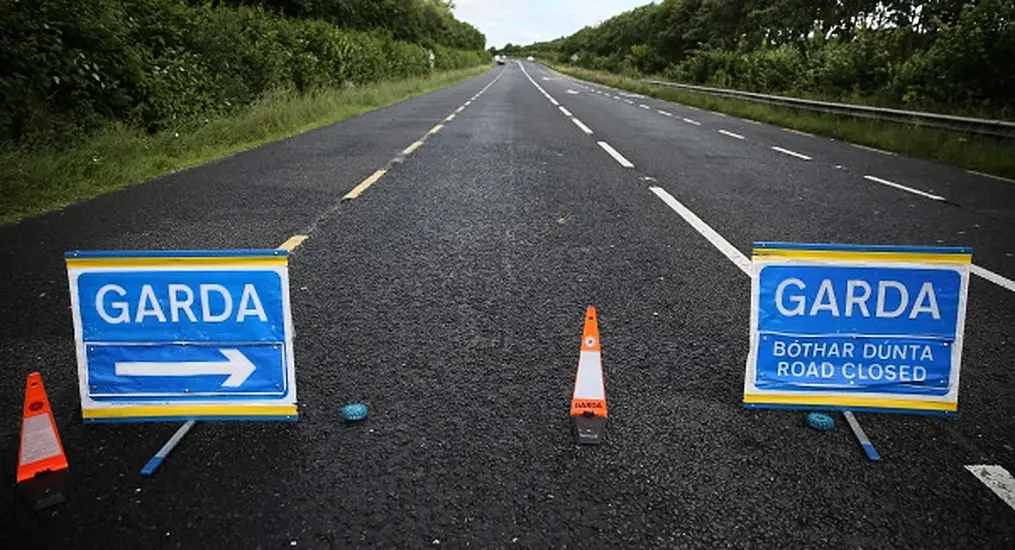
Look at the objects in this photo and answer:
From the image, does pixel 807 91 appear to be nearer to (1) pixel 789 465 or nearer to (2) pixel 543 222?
(2) pixel 543 222

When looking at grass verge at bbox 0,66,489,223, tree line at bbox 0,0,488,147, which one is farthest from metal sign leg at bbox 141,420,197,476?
tree line at bbox 0,0,488,147

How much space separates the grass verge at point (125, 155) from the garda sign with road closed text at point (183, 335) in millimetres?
4782

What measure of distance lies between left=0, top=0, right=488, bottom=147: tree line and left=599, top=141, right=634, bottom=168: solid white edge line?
8.01m

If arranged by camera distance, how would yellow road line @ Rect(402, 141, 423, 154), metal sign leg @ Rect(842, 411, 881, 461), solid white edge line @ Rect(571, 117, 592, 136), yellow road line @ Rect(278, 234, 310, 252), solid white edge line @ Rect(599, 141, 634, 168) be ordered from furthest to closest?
solid white edge line @ Rect(571, 117, 592, 136) → yellow road line @ Rect(402, 141, 423, 154) → solid white edge line @ Rect(599, 141, 634, 168) → yellow road line @ Rect(278, 234, 310, 252) → metal sign leg @ Rect(842, 411, 881, 461)

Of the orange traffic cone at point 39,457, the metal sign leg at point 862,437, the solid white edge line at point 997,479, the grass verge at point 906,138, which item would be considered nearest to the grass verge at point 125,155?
the orange traffic cone at point 39,457

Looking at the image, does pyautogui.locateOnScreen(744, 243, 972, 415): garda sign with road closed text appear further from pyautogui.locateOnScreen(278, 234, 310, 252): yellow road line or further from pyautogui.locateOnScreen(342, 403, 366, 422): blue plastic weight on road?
pyautogui.locateOnScreen(278, 234, 310, 252): yellow road line

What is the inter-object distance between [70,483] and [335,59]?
24.6 m

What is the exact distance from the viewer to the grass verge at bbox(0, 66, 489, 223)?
7.32 m

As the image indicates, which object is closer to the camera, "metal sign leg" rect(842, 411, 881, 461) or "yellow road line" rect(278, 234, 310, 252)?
"metal sign leg" rect(842, 411, 881, 461)

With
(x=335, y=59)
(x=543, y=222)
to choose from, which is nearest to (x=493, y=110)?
(x=335, y=59)

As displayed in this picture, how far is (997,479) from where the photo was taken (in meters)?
2.54

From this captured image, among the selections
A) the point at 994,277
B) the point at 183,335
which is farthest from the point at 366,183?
the point at 994,277

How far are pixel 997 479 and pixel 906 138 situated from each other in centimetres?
1364

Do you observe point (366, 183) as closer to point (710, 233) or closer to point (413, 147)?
point (413, 147)
